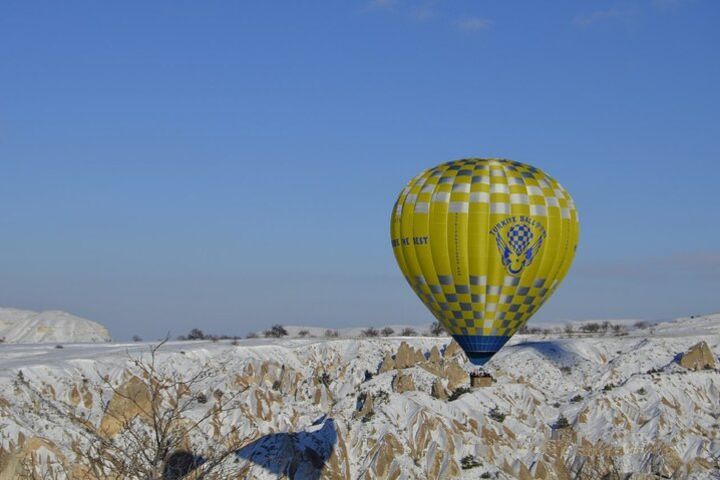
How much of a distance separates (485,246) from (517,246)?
1753mm

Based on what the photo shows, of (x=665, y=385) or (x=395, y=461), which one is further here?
(x=665, y=385)

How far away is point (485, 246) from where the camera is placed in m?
49.5

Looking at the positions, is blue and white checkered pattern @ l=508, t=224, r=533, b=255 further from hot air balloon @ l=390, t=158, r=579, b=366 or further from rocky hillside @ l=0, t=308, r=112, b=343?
rocky hillside @ l=0, t=308, r=112, b=343

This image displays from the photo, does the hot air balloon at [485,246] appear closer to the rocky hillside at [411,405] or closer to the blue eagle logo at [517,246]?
the blue eagle logo at [517,246]

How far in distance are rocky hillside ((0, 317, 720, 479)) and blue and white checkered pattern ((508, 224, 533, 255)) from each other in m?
13.1

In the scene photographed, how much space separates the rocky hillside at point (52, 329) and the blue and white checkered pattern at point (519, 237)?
3407 inches

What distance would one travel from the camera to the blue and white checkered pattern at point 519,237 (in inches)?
1949

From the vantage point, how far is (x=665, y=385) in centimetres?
8319

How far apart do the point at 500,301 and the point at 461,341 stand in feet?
10.7

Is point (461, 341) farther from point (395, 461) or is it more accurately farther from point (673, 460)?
point (673, 460)

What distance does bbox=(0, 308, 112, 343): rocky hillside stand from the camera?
124375 mm

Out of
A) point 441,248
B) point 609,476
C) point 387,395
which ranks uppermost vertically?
point 441,248

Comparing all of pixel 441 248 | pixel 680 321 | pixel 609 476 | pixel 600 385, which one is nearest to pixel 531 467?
pixel 609 476

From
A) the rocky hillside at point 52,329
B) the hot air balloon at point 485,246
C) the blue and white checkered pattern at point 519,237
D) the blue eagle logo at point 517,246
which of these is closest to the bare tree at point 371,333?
the rocky hillside at point 52,329
